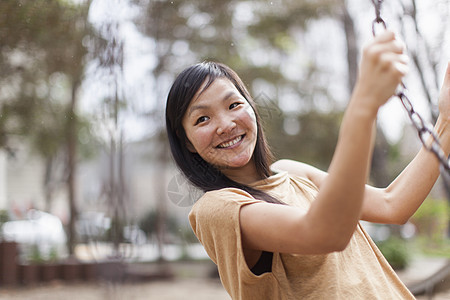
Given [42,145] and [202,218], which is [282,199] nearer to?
[202,218]

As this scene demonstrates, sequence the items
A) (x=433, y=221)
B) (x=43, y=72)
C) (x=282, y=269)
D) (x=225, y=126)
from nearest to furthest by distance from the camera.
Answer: (x=282, y=269)
(x=225, y=126)
(x=43, y=72)
(x=433, y=221)

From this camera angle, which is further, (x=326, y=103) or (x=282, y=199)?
(x=326, y=103)

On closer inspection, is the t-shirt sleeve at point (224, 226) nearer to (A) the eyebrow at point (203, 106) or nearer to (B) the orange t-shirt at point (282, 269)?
(B) the orange t-shirt at point (282, 269)

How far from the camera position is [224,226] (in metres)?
1.16

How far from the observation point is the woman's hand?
88 cm

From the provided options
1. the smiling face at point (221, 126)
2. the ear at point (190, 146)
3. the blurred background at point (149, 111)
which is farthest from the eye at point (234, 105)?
the blurred background at point (149, 111)

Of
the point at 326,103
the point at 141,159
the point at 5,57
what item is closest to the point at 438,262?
the point at 326,103

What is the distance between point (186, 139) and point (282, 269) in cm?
47

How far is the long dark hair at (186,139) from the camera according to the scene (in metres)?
1.38

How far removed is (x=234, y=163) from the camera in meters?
1.36

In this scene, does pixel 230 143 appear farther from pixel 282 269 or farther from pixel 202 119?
pixel 282 269

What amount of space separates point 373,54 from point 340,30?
853 cm

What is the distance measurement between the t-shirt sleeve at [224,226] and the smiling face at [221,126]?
137 millimetres

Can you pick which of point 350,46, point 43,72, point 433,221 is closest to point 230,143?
point 43,72
